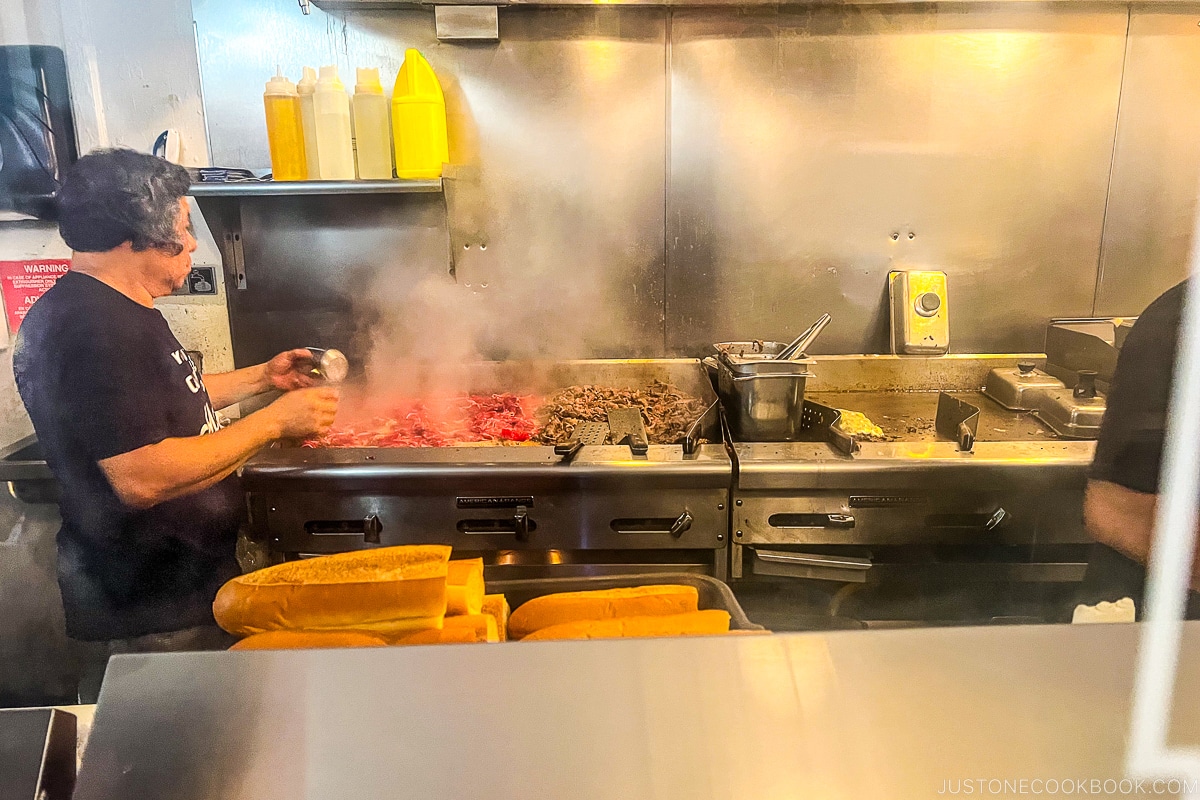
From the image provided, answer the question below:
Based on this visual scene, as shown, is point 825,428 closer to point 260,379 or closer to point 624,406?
point 624,406

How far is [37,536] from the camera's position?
24.0 inches

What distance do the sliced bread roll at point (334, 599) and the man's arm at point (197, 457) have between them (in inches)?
6.6

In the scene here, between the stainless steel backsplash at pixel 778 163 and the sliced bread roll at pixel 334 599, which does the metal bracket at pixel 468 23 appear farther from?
the sliced bread roll at pixel 334 599

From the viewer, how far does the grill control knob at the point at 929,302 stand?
2.63 m

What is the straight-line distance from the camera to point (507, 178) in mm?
2031

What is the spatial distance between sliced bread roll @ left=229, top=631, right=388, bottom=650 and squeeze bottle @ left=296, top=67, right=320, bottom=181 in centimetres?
70

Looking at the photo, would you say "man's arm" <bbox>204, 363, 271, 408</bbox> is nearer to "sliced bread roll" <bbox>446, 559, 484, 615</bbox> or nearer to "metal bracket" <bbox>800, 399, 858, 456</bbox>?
"sliced bread roll" <bbox>446, 559, 484, 615</bbox>

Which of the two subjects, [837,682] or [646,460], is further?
[646,460]

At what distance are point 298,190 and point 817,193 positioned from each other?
2.06 m

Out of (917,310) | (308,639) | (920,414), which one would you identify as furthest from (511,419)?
(917,310)

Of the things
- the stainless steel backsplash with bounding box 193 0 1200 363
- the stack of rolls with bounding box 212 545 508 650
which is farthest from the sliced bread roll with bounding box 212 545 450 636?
the stainless steel backsplash with bounding box 193 0 1200 363

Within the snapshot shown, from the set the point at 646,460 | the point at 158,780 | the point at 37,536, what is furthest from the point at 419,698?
the point at 646,460

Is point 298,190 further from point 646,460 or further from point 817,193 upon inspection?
point 817,193

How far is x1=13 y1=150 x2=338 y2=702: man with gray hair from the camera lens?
24.7 inches
